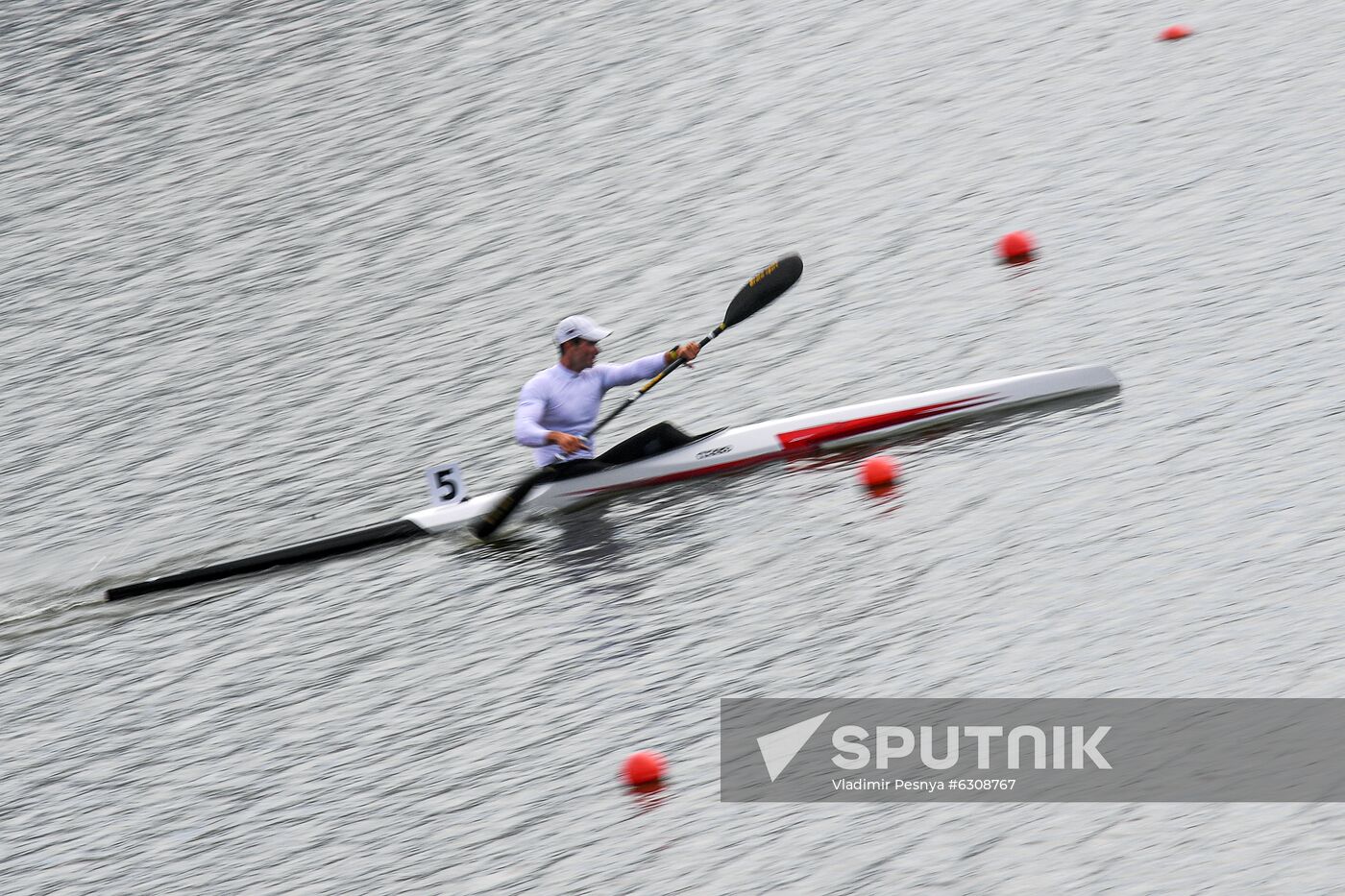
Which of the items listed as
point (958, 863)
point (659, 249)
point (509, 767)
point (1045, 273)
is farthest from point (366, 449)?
point (958, 863)

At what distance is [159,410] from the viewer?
53.6 feet

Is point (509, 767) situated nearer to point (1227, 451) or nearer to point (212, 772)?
point (212, 772)

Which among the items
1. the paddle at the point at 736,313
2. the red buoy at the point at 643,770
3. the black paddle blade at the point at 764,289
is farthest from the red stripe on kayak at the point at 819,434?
the red buoy at the point at 643,770

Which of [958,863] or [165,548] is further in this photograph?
[165,548]

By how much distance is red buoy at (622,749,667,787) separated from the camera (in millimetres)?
8680

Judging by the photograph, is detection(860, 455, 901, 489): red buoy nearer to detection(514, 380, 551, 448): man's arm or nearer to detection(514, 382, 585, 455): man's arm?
detection(514, 382, 585, 455): man's arm

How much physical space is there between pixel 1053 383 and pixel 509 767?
566cm

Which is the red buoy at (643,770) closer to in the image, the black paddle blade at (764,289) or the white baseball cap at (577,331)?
the white baseball cap at (577,331)

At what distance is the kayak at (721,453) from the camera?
12141 millimetres

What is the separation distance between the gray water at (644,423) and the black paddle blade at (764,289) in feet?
4.10

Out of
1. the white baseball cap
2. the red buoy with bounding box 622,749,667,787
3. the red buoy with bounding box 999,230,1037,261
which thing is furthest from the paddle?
the red buoy with bounding box 622,749,667,787

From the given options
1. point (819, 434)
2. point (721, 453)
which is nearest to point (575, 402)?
point (721, 453)

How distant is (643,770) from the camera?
8688 mm

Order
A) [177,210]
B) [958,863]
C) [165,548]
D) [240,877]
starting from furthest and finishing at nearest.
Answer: [177,210] → [165,548] → [240,877] → [958,863]
